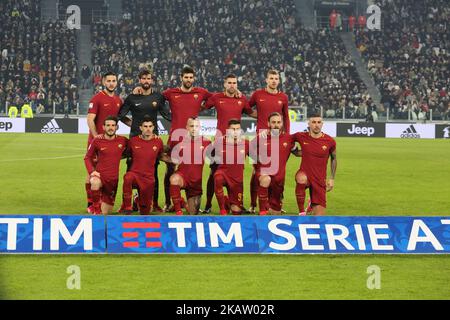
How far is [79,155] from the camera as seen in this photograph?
24.6 meters

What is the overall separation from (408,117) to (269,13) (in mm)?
10925

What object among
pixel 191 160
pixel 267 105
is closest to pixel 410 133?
pixel 267 105

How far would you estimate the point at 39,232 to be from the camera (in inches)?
346

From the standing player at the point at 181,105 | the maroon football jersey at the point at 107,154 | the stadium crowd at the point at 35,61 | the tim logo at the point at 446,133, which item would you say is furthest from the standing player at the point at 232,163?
the tim logo at the point at 446,133

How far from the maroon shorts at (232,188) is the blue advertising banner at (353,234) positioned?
124 inches

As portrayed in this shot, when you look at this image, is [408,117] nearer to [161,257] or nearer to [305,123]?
[305,123]

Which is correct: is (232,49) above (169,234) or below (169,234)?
above

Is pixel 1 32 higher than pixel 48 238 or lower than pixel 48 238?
higher

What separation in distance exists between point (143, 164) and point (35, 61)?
99.9 ft

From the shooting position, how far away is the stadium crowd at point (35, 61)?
38188 millimetres

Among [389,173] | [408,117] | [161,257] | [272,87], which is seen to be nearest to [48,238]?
[161,257]

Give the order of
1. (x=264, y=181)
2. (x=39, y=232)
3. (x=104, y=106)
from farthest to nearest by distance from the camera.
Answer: (x=104, y=106), (x=264, y=181), (x=39, y=232)

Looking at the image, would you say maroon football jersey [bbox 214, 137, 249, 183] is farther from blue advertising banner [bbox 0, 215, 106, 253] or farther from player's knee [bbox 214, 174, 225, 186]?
blue advertising banner [bbox 0, 215, 106, 253]

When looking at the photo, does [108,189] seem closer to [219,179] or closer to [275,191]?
[219,179]
